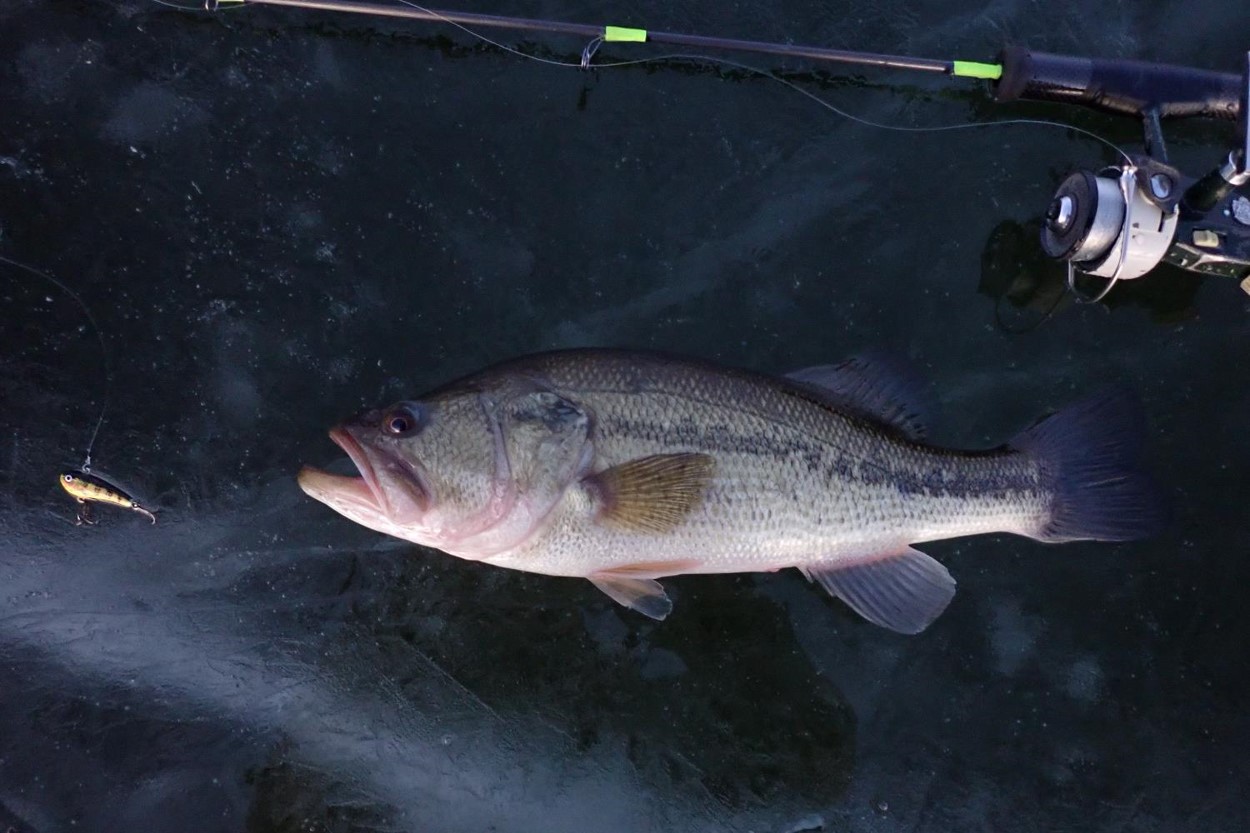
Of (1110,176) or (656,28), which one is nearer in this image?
(1110,176)

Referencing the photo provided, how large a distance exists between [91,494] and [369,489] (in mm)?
1310

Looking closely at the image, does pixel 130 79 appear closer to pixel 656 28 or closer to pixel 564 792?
pixel 656 28

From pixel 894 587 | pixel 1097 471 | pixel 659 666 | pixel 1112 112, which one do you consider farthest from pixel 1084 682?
pixel 1112 112

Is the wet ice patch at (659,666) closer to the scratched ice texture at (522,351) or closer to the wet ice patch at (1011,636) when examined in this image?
the scratched ice texture at (522,351)

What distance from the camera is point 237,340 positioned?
9.50ft

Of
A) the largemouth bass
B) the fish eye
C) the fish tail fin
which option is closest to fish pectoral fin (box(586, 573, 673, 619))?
the largemouth bass

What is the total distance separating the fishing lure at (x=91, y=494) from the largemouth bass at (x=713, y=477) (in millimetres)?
1013

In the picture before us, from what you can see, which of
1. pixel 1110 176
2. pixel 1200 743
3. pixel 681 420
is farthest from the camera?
pixel 1200 743

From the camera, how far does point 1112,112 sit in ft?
9.46

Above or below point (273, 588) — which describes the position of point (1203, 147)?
above

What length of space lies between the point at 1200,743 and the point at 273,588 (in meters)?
3.90

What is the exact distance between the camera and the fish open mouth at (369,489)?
229 cm

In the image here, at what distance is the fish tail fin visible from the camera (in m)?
2.73

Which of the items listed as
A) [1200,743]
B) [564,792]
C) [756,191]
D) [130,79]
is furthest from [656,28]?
[1200,743]
